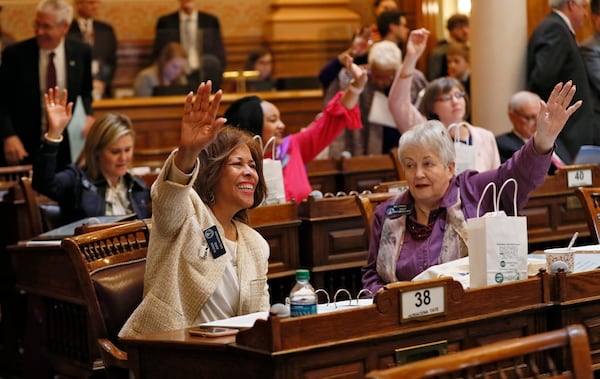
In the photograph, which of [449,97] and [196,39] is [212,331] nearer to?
[449,97]

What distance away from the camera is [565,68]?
763 cm

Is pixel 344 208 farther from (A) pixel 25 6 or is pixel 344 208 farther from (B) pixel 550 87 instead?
(A) pixel 25 6

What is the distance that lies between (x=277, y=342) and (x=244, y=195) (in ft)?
3.86

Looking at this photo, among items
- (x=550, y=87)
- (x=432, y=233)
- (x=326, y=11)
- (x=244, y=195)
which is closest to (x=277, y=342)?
(x=244, y=195)

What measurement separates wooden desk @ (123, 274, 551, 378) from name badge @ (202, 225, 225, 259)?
50 cm

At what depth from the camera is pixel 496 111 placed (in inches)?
313

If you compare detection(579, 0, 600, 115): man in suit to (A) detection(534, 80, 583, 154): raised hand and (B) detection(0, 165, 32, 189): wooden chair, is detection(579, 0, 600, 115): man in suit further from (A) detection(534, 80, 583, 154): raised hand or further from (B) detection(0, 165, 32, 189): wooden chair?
(A) detection(534, 80, 583, 154): raised hand

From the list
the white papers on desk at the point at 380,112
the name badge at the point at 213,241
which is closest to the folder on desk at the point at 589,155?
the white papers on desk at the point at 380,112

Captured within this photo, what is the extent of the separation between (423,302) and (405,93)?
3.74m

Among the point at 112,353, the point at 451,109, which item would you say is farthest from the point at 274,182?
the point at 112,353

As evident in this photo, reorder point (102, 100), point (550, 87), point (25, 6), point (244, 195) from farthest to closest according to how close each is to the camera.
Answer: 1. point (25, 6)
2. point (102, 100)
3. point (550, 87)
4. point (244, 195)

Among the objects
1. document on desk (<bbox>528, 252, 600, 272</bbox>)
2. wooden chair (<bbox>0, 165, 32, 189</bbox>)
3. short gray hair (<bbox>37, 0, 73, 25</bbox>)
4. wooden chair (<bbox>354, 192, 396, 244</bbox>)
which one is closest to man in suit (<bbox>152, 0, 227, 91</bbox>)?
short gray hair (<bbox>37, 0, 73, 25</bbox>)

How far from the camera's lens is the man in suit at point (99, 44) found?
1177cm

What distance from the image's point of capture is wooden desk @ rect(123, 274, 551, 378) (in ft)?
9.20
